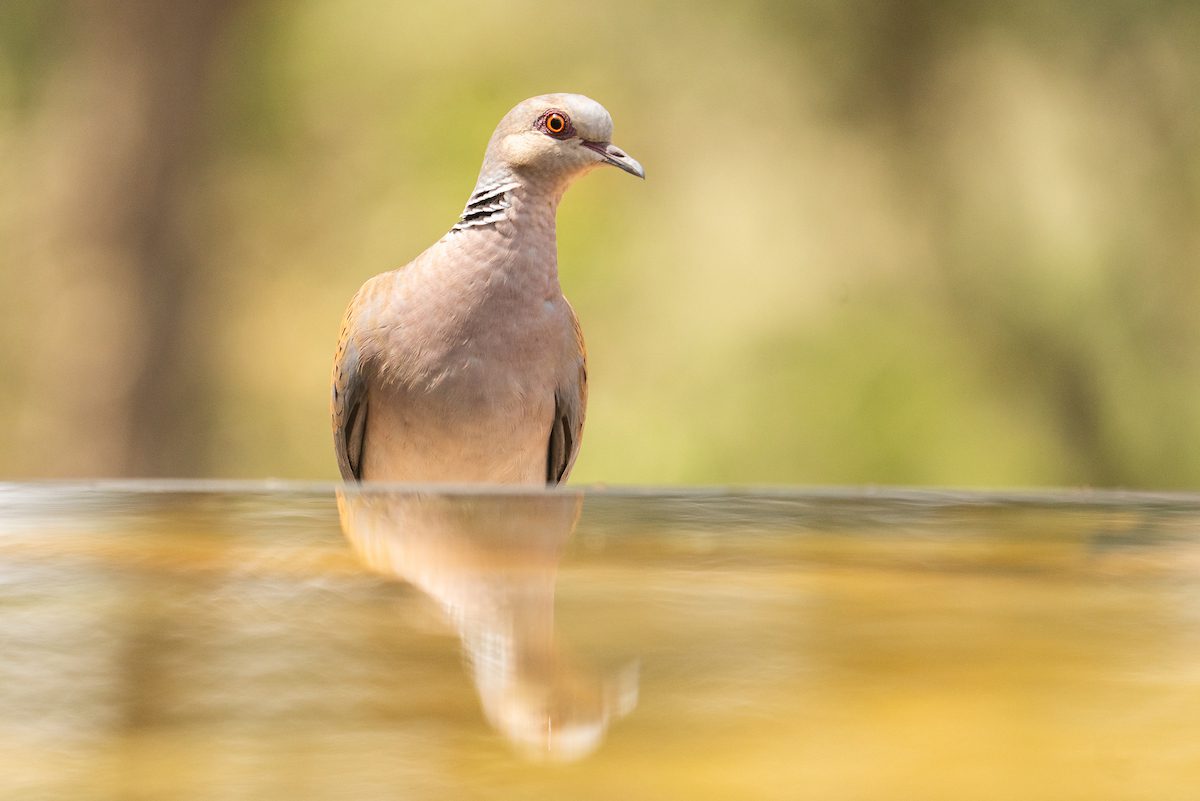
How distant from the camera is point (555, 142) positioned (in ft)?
7.06

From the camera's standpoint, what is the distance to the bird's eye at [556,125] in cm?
216

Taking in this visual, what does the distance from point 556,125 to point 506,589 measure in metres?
1.79

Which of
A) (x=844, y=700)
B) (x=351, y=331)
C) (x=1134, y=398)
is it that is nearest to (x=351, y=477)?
(x=351, y=331)

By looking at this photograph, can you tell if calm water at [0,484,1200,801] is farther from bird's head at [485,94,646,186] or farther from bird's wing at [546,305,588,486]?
bird's head at [485,94,646,186]

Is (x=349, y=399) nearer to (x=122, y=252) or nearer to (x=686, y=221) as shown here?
(x=686, y=221)

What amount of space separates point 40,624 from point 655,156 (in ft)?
11.3

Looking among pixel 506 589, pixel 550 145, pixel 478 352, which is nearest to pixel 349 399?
pixel 478 352

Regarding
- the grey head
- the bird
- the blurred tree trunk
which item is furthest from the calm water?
the blurred tree trunk

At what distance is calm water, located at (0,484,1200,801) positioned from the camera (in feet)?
0.93

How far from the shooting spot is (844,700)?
34 cm

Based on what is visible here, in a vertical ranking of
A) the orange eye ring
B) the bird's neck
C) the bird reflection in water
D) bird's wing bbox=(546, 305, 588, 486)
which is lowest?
bird's wing bbox=(546, 305, 588, 486)

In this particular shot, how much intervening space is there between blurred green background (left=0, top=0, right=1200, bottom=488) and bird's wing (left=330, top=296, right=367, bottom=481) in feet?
5.26

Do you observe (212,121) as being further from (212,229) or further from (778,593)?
(778,593)

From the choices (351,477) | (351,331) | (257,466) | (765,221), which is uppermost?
(765,221)
